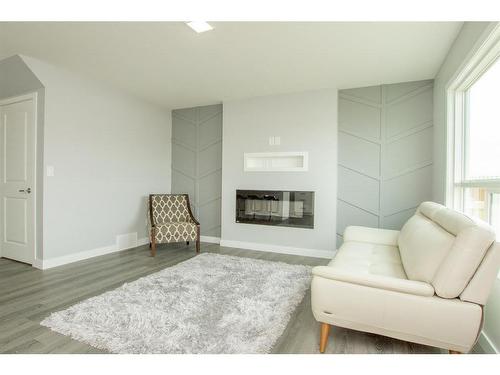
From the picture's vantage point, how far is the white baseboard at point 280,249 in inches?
146

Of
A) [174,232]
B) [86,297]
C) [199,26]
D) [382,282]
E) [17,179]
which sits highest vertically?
[199,26]

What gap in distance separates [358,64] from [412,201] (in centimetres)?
191

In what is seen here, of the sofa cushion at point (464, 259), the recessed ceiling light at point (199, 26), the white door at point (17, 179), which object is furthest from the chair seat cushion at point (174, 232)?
the sofa cushion at point (464, 259)

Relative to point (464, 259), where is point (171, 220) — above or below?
below

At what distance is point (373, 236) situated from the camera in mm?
2783

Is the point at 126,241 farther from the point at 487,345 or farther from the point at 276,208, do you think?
the point at 487,345

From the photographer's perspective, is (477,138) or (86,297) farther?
(86,297)

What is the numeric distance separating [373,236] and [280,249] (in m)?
1.52

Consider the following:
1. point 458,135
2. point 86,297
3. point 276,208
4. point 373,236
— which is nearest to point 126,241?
point 86,297

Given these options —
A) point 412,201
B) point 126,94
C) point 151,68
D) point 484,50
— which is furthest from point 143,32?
point 412,201

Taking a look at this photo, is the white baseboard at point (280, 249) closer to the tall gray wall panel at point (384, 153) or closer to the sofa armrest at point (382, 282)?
the tall gray wall panel at point (384, 153)

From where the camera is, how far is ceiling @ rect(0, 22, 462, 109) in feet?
7.32

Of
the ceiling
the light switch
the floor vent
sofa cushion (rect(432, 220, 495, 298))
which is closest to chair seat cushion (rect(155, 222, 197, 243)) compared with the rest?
the floor vent
